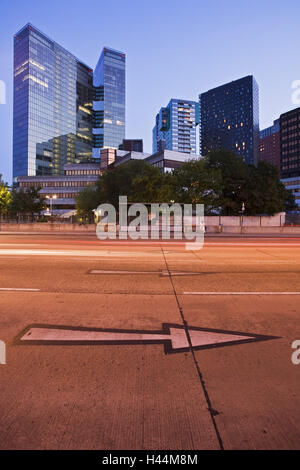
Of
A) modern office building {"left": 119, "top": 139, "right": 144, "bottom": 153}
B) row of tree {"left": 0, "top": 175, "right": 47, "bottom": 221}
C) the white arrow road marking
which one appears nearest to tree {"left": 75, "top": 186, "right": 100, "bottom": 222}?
row of tree {"left": 0, "top": 175, "right": 47, "bottom": 221}

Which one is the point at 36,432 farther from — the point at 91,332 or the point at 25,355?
the point at 91,332

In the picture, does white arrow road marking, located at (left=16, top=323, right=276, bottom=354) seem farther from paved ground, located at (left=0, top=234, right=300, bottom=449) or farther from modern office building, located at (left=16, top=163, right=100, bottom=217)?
modern office building, located at (left=16, top=163, right=100, bottom=217)

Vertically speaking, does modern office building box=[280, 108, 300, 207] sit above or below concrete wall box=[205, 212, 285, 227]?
above

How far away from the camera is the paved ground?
2475 mm

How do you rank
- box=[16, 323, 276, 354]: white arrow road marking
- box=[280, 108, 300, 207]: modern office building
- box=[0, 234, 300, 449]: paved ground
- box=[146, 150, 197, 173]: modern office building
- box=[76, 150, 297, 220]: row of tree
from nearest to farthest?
box=[0, 234, 300, 449]: paved ground < box=[16, 323, 276, 354]: white arrow road marking < box=[76, 150, 297, 220]: row of tree < box=[146, 150, 197, 173]: modern office building < box=[280, 108, 300, 207]: modern office building

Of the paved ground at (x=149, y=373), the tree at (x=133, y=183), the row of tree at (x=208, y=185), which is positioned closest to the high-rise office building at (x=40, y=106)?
the tree at (x=133, y=183)

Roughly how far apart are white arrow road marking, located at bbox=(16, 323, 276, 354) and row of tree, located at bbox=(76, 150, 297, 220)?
40043 mm

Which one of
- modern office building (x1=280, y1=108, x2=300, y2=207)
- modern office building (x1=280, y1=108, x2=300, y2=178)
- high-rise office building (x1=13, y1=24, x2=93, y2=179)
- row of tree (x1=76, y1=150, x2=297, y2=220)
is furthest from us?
high-rise office building (x1=13, y1=24, x2=93, y2=179)

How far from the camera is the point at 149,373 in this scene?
3420mm

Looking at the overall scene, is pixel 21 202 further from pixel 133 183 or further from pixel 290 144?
pixel 290 144

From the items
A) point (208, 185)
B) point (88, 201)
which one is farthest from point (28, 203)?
point (208, 185)

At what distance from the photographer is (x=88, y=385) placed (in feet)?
10.4

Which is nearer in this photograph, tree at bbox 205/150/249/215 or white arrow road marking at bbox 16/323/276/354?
white arrow road marking at bbox 16/323/276/354

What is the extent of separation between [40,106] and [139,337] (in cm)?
18160
